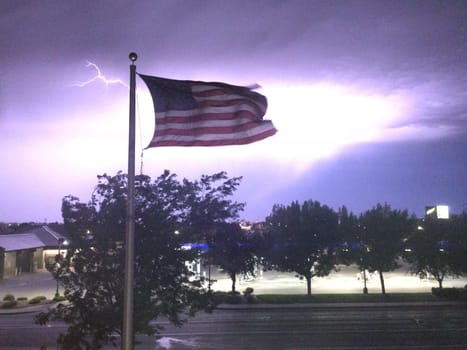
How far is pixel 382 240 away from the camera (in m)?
37.9

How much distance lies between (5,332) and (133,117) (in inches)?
883

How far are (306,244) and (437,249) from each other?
11133 mm

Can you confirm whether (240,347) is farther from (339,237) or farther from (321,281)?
(321,281)

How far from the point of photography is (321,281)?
49.9m

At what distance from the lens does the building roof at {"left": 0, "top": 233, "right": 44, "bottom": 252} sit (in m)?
56.2

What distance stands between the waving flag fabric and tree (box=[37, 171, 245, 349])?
4210mm

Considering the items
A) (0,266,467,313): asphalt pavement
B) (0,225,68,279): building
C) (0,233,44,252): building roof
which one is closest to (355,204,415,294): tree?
(0,266,467,313): asphalt pavement

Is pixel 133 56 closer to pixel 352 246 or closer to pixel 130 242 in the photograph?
pixel 130 242

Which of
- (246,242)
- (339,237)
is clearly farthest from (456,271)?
(246,242)

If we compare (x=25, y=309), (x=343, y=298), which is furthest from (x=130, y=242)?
(x=343, y=298)

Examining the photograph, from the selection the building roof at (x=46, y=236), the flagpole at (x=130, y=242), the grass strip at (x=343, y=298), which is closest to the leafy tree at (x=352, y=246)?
the grass strip at (x=343, y=298)

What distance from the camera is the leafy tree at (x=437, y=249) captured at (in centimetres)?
3825

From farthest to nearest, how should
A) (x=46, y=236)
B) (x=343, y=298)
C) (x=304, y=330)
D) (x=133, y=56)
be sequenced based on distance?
(x=46, y=236)
(x=343, y=298)
(x=304, y=330)
(x=133, y=56)

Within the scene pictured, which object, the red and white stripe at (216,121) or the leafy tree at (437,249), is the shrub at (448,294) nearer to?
the leafy tree at (437,249)
